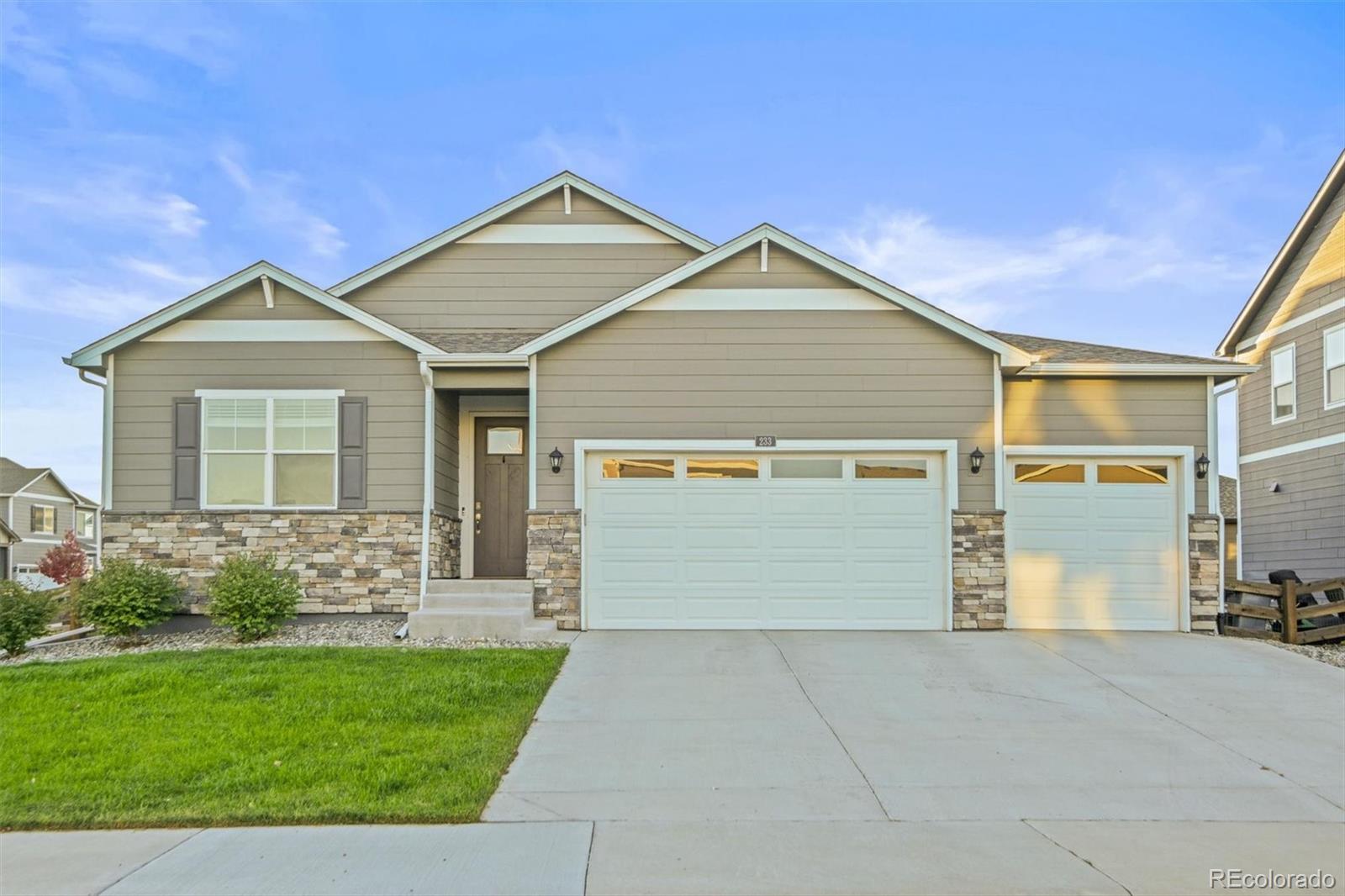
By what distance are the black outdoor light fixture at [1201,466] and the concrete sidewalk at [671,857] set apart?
6.74m

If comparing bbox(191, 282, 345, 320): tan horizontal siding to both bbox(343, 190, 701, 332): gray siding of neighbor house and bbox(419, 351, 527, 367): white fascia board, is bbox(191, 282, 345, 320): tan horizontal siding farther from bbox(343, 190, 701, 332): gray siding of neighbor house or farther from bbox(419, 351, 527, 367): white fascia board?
bbox(343, 190, 701, 332): gray siding of neighbor house

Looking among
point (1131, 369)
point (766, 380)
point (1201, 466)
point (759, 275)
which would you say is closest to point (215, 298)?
point (759, 275)

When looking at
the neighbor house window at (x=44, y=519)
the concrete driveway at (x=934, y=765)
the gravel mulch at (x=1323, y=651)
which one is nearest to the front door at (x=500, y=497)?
the concrete driveway at (x=934, y=765)

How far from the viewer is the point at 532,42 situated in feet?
50.9

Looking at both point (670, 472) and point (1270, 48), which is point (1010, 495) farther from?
point (1270, 48)

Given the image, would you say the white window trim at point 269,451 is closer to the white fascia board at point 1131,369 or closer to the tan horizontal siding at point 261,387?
the tan horizontal siding at point 261,387

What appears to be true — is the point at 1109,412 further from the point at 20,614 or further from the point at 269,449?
the point at 20,614

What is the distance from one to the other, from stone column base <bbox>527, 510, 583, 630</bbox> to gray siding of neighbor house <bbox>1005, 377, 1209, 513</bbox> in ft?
18.0

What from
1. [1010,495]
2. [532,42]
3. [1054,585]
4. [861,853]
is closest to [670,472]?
[1010,495]

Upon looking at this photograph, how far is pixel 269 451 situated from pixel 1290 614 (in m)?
12.6

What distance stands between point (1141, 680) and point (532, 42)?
1319 centimetres

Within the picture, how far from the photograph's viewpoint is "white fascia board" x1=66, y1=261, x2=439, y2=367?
11.5 metres

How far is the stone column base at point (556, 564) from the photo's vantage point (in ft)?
35.8

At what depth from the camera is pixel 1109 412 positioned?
449 inches
